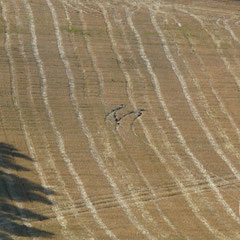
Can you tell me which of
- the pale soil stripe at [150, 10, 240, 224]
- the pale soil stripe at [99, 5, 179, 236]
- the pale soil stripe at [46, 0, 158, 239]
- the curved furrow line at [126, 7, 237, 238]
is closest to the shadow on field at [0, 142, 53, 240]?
the pale soil stripe at [46, 0, 158, 239]

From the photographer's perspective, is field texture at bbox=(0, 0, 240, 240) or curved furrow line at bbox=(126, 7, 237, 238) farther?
curved furrow line at bbox=(126, 7, 237, 238)

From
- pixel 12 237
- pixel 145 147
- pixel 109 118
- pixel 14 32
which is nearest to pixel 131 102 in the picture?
pixel 109 118

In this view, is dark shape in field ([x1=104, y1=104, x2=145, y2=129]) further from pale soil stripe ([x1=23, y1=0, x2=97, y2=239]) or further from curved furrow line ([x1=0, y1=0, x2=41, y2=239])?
curved furrow line ([x1=0, y1=0, x2=41, y2=239])

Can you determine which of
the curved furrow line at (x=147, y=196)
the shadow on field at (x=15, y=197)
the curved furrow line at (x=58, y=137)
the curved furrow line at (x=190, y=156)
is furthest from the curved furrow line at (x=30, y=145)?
the curved furrow line at (x=190, y=156)

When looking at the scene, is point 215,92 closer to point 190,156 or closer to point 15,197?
point 190,156

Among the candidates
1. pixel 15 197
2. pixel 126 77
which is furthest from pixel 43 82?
pixel 15 197

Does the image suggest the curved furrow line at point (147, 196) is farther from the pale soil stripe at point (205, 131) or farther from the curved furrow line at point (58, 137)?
the pale soil stripe at point (205, 131)
